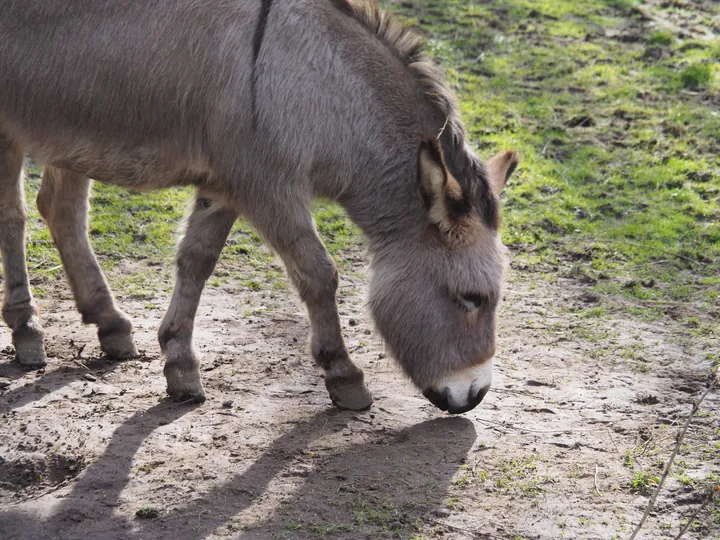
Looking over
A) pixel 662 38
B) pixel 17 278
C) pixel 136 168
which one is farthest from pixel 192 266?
pixel 662 38

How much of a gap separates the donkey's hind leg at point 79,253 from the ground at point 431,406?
0.59ft

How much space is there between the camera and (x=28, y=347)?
4668 mm

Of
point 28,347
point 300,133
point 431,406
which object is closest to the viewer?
point 300,133

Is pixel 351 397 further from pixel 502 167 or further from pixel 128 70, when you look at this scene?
pixel 128 70

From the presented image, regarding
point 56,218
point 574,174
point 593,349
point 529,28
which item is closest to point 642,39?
point 529,28

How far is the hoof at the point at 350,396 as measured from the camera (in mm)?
4391

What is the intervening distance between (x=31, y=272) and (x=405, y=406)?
273cm

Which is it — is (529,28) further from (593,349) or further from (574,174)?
(593,349)

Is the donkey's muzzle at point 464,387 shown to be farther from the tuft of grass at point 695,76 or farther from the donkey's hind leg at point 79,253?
the tuft of grass at point 695,76

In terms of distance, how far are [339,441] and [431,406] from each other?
587mm

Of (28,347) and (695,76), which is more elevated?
(695,76)

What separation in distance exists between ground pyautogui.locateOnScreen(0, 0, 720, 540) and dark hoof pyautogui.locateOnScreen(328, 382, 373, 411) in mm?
56

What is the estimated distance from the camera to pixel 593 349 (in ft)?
16.8

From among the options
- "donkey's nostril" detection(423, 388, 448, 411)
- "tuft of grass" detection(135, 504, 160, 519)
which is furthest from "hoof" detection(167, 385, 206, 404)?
"donkey's nostril" detection(423, 388, 448, 411)
